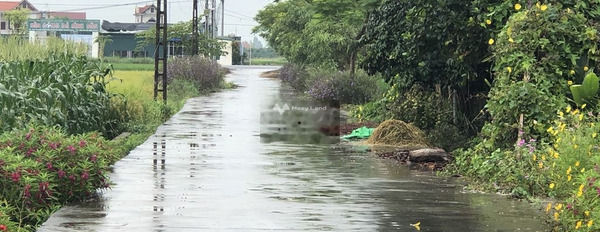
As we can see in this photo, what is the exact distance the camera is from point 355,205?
11047 millimetres

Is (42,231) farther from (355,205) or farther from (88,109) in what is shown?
(88,109)

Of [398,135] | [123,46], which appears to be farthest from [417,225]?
[123,46]

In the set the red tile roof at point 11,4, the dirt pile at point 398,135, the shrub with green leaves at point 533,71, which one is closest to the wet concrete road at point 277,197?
the shrub with green leaves at point 533,71

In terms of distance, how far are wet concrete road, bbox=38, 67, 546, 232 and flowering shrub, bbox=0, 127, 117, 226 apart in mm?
257

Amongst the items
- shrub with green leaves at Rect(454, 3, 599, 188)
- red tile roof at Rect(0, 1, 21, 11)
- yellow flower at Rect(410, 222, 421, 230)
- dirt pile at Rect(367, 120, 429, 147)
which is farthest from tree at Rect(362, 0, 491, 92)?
red tile roof at Rect(0, 1, 21, 11)

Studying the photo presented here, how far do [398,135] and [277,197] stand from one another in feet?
26.6

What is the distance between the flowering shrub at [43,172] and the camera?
394 inches

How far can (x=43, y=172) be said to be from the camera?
10.6 m

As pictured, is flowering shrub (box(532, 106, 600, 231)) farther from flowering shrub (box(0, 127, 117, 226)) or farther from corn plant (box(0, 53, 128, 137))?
corn plant (box(0, 53, 128, 137))

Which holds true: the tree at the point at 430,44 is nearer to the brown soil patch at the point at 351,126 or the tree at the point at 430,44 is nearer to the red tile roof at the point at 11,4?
the brown soil patch at the point at 351,126

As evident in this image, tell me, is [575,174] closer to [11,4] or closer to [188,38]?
[188,38]

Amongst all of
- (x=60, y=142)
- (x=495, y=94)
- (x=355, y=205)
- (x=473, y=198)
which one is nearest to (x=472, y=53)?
(x=495, y=94)

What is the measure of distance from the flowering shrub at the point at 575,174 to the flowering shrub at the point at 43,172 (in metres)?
5.16

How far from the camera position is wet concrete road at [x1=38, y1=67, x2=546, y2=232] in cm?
971
